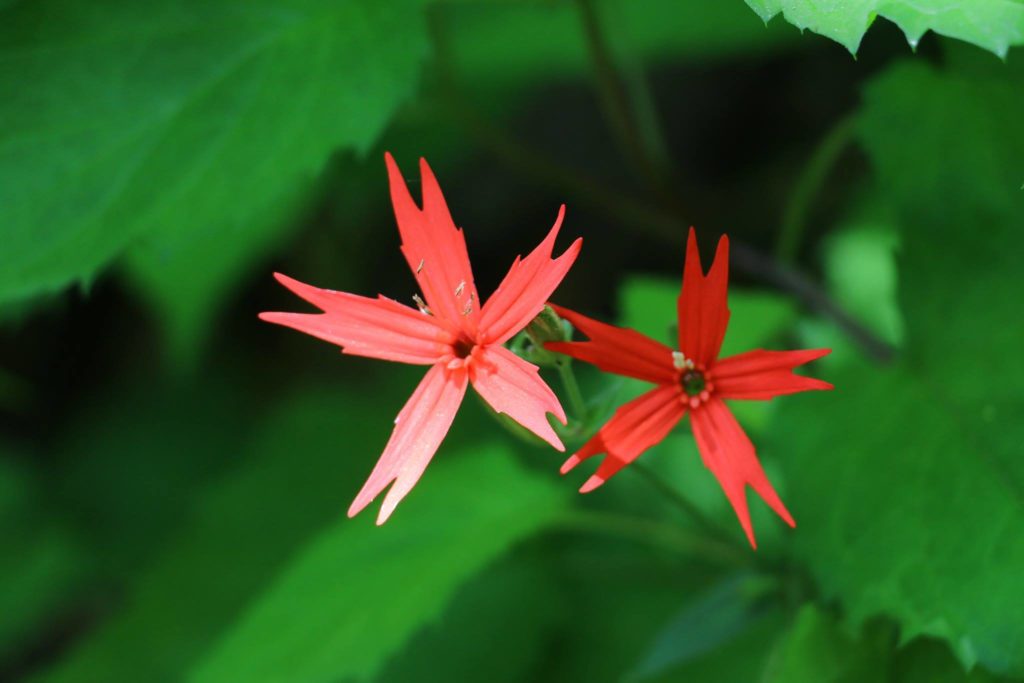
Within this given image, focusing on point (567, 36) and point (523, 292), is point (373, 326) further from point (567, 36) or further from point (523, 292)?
point (567, 36)

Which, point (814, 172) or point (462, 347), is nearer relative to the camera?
point (462, 347)

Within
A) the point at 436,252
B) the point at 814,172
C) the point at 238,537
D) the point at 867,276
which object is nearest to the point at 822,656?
the point at 436,252

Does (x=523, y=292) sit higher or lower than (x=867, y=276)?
lower

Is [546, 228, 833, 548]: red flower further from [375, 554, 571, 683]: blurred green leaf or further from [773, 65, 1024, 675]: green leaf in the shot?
[375, 554, 571, 683]: blurred green leaf

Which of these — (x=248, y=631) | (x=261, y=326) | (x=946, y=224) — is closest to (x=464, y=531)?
(x=248, y=631)

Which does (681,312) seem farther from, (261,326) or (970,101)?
(261,326)

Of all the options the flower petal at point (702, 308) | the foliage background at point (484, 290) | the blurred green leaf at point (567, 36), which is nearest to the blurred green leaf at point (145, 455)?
the foliage background at point (484, 290)
